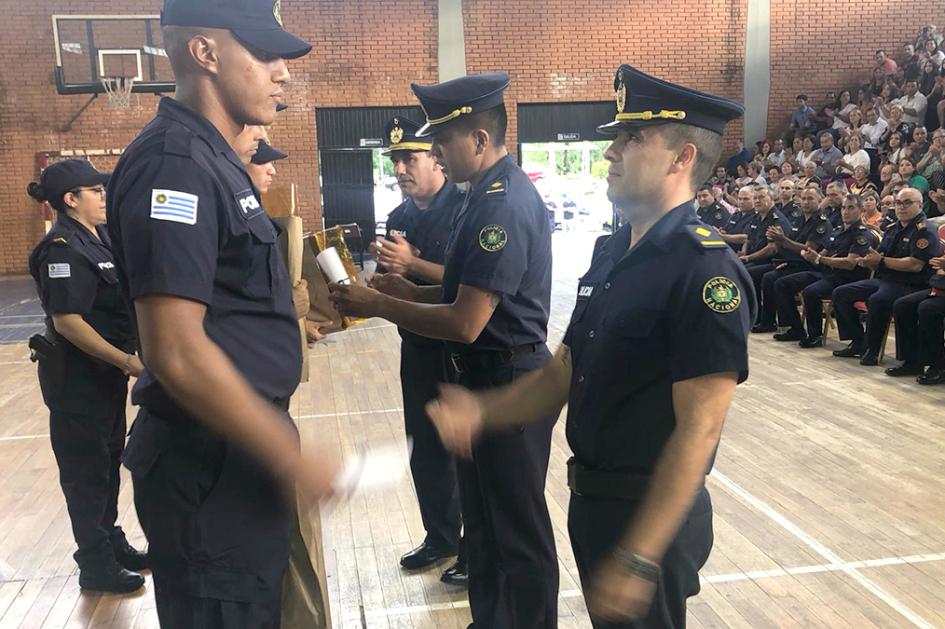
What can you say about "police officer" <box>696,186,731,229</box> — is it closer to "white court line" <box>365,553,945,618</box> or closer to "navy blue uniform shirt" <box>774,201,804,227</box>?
"navy blue uniform shirt" <box>774,201,804,227</box>

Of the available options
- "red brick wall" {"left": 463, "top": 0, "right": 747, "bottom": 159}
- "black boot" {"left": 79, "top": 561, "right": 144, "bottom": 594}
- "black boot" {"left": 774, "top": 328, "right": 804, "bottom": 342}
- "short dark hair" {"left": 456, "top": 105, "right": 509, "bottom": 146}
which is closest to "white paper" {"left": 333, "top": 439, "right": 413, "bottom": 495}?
"short dark hair" {"left": 456, "top": 105, "right": 509, "bottom": 146}

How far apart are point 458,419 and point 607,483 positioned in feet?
1.52

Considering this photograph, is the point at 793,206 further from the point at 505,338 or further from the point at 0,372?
the point at 0,372

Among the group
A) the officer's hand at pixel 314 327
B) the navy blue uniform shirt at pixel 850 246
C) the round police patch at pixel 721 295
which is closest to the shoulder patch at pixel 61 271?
the officer's hand at pixel 314 327

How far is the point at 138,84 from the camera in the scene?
12031mm

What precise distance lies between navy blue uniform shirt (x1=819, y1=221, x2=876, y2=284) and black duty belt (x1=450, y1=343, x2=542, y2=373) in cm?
571

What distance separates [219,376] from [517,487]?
1.23 metres

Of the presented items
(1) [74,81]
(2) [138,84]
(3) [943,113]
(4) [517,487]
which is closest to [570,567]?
(4) [517,487]

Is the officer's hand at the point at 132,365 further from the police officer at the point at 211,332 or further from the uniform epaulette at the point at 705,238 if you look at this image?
the uniform epaulette at the point at 705,238

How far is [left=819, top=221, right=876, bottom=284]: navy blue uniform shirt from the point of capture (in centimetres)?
690

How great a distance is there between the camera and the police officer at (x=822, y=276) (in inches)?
275

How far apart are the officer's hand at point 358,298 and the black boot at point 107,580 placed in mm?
1482

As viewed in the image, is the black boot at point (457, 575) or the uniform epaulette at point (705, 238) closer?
the uniform epaulette at point (705, 238)

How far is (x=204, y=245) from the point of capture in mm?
1205
